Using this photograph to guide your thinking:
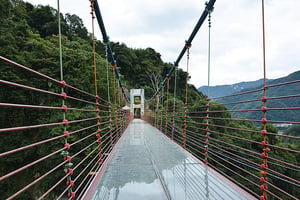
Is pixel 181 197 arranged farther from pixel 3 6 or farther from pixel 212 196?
pixel 3 6

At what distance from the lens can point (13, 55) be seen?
296 inches

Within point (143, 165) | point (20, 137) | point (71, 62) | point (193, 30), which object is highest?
point (71, 62)

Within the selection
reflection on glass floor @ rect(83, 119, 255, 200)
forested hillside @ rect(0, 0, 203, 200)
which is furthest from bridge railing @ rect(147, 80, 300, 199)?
forested hillside @ rect(0, 0, 203, 200)

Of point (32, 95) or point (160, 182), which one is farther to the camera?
point (32, 95)

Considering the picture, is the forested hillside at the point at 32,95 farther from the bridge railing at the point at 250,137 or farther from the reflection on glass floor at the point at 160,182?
the reflection on glass floor at the point at 160,182

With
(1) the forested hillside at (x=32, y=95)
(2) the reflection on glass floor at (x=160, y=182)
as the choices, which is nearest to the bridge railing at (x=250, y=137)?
(2) the reflection on glass floor at (x=160, y=182)

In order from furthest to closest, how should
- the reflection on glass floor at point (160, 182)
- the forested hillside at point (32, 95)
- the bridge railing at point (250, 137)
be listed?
the forested hillside at point (32, 95) < the reflection on glass floor at point (160, 182) < the bridge railing at point (250, 137)

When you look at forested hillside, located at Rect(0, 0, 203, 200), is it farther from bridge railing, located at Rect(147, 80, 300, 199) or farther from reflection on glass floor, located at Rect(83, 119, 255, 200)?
reflection on glass floor, located at Rect(83, 119, 255, 200)

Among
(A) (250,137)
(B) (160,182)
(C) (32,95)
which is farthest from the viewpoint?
(A) (250,137)

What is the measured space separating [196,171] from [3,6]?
12850 mm

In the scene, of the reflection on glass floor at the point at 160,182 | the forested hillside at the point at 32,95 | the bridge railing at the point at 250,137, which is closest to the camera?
the bridge railing at the point at 250,137

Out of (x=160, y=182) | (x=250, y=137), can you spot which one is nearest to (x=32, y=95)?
(x=160, y=182)

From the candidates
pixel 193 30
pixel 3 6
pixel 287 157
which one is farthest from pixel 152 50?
pixel 193 30

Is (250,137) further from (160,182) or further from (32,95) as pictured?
(32,95)
